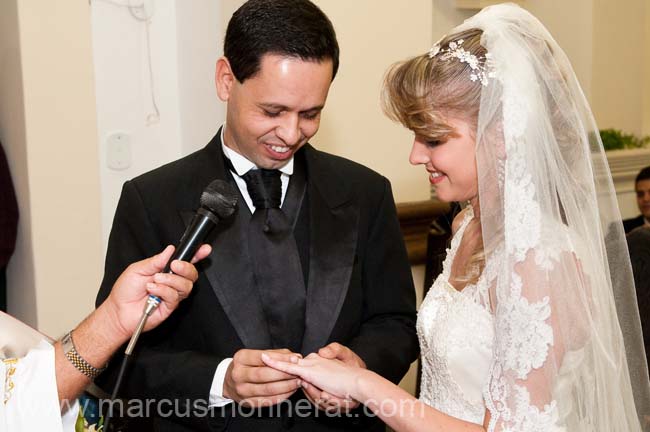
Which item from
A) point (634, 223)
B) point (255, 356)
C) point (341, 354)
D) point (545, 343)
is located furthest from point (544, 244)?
point (634, 223)

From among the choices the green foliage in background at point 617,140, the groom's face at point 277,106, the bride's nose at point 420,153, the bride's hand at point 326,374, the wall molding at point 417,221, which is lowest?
the wall molding at point 417,221

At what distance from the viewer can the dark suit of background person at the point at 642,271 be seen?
10.4 ft

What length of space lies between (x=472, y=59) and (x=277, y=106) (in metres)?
0.48

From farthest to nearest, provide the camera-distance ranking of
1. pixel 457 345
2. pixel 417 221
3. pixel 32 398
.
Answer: pixel 417 221, pixel 457 345, pixel 32 398

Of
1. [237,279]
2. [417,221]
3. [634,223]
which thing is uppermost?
[237,279]

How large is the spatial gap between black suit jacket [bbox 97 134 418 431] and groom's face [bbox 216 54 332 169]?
0.49 ft

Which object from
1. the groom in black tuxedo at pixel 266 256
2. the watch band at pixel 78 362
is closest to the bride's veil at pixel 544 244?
the groom in black tuxedo at pixel 266 256

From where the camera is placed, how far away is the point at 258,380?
2.00m

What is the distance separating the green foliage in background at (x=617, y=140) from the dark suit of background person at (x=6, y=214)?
13.4 ft

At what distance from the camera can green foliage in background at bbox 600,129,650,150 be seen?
20.7ft

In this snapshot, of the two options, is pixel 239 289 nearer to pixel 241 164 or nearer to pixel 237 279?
pixel 237 279

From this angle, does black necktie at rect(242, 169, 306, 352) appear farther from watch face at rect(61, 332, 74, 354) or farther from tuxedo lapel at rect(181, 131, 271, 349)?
watch face at rect(61, 332, 74, 354)

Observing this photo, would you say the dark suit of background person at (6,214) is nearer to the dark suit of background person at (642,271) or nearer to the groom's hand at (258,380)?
the groom's hand at (258,380)

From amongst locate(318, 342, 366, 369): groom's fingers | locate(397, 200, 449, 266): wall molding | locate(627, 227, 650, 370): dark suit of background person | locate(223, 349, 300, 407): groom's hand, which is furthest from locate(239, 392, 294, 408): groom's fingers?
locate(397, 200, 449, 266): wall molding
